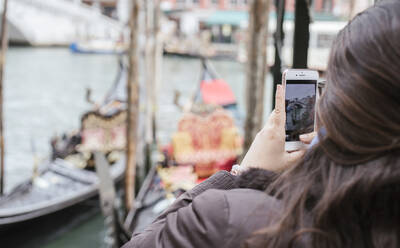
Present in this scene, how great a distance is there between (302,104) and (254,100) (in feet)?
5.97

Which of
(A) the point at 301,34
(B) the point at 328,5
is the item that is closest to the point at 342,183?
(A) the point at 301,34

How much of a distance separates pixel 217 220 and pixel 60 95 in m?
10.1

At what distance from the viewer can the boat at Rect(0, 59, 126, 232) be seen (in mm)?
3240

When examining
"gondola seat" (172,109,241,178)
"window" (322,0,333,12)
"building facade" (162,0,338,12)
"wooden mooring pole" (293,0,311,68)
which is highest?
"building facade" (162,0,338,12)

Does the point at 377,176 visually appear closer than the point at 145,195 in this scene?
Yes

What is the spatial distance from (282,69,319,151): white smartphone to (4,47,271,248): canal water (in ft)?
10.3

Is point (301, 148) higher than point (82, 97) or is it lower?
higher

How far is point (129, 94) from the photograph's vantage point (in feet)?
10.9

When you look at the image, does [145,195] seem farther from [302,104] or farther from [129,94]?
[302,104]

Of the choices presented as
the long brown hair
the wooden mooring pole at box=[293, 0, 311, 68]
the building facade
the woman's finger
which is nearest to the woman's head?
the long brown hair

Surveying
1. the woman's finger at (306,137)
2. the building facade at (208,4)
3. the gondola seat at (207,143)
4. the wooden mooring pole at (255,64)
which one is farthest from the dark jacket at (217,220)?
the building facade at (208,4)

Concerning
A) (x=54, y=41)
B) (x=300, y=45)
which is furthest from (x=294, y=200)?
(x=54, y=41)

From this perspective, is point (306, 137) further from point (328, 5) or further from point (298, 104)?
point (328, 5)

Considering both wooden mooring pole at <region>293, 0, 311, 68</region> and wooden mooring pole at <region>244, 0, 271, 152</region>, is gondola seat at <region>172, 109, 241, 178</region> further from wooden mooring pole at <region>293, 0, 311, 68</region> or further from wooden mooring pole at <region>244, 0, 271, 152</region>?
wooden mooring pole at <region>293, 0, 311, 68</region>
